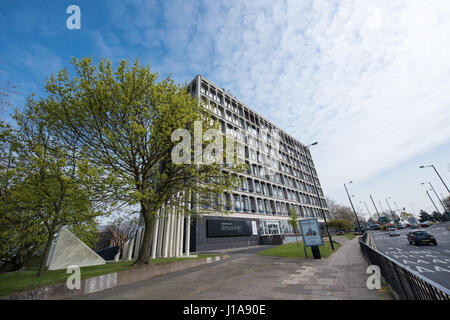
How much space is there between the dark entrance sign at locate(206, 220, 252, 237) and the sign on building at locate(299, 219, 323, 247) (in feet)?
40.8

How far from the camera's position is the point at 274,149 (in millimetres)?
45312

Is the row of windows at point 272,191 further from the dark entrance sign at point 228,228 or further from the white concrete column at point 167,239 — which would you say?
the white concrete column at point 167,239

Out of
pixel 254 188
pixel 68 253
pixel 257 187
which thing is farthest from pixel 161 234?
pixel 257 187

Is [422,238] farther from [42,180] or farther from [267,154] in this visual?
[42,180]

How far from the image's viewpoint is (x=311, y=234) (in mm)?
12961

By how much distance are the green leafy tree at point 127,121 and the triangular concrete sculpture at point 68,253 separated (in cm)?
462

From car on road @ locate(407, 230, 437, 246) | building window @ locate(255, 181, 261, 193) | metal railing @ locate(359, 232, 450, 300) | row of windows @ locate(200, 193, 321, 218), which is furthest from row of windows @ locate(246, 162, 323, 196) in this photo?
metal railing @ locate(359, 232, 450, 300)

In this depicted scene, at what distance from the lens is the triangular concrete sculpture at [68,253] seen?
10.5m

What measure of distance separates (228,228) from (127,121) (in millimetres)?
19764

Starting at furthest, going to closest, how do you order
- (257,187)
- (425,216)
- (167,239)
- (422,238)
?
(425,216), (257,187), (422,238), (167,239)

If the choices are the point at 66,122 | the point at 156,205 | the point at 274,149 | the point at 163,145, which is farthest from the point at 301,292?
the point at 274,149

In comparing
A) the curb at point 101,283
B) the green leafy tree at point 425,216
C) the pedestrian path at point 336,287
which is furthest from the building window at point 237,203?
the green leafy tree at point 425,216
